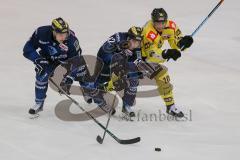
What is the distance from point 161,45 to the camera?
703 centimetres

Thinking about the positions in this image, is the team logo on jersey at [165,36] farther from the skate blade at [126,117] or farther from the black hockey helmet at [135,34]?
the skate blade at [126,117]

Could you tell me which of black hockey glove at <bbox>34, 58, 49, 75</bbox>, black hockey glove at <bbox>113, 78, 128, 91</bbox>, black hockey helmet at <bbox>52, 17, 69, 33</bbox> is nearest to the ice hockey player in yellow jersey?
black hockey glove at <bbox>113, 78, 128, 91</bbox>

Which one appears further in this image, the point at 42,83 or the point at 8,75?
the point at 8,75

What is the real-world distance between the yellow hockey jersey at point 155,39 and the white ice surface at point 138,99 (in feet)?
3.00

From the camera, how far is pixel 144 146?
19.7 feet

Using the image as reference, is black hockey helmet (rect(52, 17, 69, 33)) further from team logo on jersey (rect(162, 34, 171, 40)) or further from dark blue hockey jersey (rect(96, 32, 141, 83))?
team logo on jersey (rect(162, 34, 171, 40))

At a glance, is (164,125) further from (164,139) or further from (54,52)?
(54,52)

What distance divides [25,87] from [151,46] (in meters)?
2.44

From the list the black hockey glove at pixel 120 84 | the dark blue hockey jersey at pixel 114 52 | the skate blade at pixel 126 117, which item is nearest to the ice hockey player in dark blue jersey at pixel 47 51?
the dark blue hockey jersey at pixel 114 52

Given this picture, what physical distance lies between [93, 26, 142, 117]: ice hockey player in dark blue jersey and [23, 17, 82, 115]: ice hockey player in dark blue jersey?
1.50 ft

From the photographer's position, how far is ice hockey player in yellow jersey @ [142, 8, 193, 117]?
6.71 metres

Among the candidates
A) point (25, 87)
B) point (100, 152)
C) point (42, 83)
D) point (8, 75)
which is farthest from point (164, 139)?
point (8, 75)

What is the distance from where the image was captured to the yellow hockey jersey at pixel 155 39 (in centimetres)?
675

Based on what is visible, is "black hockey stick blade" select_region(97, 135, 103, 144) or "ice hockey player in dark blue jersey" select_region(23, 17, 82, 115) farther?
"ice hockey player in dark blue jersey" select_region(23, 17, 82, 115)
